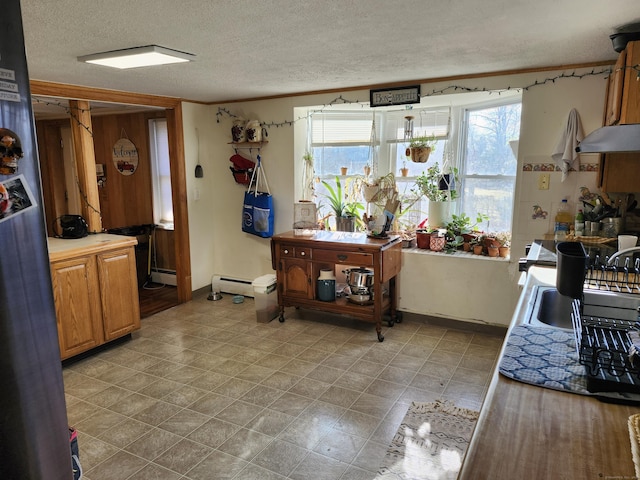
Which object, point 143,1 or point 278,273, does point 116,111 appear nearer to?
point 278,273

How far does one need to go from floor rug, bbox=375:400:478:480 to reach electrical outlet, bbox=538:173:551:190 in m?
1.80

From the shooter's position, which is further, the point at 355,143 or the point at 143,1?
the point at 355,143

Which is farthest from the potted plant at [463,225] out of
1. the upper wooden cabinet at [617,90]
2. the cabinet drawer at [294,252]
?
the upper wooden cabinet at [617,90]

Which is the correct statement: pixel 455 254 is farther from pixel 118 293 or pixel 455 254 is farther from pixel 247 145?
pixel 118 293

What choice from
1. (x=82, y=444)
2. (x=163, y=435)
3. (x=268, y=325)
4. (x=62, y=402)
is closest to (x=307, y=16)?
(x=62, y=402)

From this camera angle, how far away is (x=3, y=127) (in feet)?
3.39

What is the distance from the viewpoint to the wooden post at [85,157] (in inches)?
147

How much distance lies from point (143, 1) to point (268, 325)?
294cm

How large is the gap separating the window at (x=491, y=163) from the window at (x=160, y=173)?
130 inches

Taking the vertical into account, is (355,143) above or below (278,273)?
above

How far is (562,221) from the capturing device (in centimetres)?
325

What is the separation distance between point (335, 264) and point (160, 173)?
8.64ft

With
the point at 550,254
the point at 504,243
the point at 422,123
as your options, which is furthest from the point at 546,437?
the point at 422,123

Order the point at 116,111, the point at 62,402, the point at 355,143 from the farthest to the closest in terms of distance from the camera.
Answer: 1. the point at 116,111
2. the point at 355,143
3. the point at 62,402
